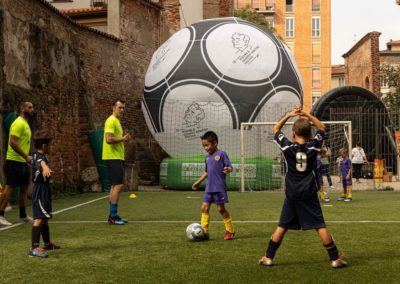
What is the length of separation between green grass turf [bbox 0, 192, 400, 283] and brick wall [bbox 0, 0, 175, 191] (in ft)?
13.1

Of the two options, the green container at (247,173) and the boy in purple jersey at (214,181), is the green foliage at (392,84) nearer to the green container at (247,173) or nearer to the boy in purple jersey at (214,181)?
the green container at (247,173)

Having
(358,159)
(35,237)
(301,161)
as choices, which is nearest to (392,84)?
(358,159)

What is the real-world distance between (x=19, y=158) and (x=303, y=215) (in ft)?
15.9

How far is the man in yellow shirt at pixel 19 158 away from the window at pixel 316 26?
65.8 m

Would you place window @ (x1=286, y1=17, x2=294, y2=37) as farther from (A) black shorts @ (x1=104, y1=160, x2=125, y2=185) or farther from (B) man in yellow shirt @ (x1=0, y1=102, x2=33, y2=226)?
(B) man in yellow shirt @ (x1=0, y1=102, x2=33, y2=226)

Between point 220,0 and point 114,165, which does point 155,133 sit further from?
point 220,0

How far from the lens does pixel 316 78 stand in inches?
2685

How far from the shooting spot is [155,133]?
16.2 meters

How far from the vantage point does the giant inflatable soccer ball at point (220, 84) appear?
14906mm

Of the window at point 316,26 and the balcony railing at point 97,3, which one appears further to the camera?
the window at point 316,26

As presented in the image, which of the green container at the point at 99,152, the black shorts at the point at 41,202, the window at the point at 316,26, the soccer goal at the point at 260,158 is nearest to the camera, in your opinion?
the black shorts at the point at 41,202

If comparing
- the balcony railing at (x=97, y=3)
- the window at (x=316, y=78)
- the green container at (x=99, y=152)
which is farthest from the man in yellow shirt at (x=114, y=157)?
the window at (x=316, y=78)

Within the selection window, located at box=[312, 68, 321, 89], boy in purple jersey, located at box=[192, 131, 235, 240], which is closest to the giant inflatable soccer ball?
boy in purple jersey, located at box=[192, 131, 235, 240]

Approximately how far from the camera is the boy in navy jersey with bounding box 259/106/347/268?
15.5ft
